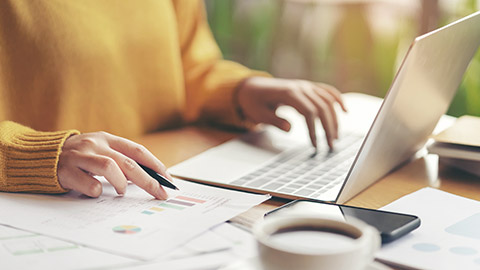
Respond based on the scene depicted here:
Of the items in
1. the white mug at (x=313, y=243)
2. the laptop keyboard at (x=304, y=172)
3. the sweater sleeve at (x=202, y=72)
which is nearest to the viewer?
the white mug at (x=313, y=243)

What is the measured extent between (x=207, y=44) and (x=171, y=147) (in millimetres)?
424

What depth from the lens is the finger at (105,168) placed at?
27.4 inches

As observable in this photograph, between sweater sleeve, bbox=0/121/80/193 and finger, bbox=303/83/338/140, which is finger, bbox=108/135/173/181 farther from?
finger, bbox=303/83/338/140

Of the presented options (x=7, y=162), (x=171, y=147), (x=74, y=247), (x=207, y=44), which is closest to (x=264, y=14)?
(x=207, y=44)

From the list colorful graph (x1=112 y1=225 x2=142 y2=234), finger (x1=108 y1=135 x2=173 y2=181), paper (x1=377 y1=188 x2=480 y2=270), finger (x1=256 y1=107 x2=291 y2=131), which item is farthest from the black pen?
finger (x1=256 y1=107 x2=291 y2=131)

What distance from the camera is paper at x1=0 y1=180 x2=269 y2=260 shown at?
580 mm

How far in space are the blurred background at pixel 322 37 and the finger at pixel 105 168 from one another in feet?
6.17

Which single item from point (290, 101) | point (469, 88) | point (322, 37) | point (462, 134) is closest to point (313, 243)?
point (462, 134)

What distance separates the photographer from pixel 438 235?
61cm

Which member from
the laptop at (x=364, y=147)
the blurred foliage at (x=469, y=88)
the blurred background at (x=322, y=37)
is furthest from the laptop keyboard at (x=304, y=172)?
the blurred background at (x=322, y=37)

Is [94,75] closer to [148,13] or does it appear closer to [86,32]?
[86,32]

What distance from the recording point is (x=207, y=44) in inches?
53.8

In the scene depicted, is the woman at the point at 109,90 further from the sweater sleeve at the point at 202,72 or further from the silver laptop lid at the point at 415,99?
the silver laptop lid at the point at 415,99

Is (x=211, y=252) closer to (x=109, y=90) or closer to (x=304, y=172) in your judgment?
(x=304, y=172)
